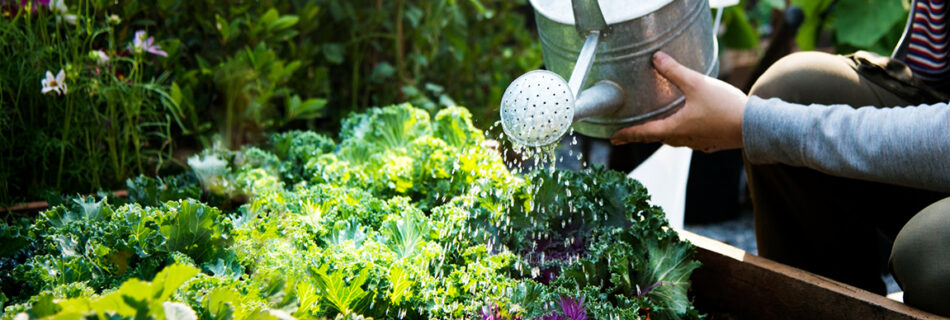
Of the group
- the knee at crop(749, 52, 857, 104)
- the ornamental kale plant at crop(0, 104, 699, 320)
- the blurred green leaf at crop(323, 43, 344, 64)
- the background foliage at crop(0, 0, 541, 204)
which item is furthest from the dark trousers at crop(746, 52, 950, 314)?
the blurred green leaf at crop(323, 43, 344, 64)

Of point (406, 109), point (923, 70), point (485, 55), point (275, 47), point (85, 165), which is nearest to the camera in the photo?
point (923, 70)

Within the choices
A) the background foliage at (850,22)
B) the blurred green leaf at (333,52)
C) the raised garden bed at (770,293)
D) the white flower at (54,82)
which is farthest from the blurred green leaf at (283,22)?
the background foliage at (850,22)

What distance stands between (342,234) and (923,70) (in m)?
1.16

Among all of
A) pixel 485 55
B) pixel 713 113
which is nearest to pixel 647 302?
pixel 713 113

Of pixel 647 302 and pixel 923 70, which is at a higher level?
pixel 923 70

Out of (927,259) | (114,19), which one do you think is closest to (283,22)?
(114,19)

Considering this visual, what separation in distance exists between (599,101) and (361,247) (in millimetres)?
453

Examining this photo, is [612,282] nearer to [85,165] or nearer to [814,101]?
[814,101]

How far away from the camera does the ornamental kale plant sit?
0.97 m

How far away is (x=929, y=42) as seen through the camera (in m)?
1.44

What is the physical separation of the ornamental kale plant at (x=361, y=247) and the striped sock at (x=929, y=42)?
2.06ft

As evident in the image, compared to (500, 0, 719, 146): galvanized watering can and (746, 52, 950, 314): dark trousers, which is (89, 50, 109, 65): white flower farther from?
(746, 52, 950, 314): dark trousers

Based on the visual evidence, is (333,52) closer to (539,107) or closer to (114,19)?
(114,19)

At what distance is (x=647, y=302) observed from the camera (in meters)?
1.19
